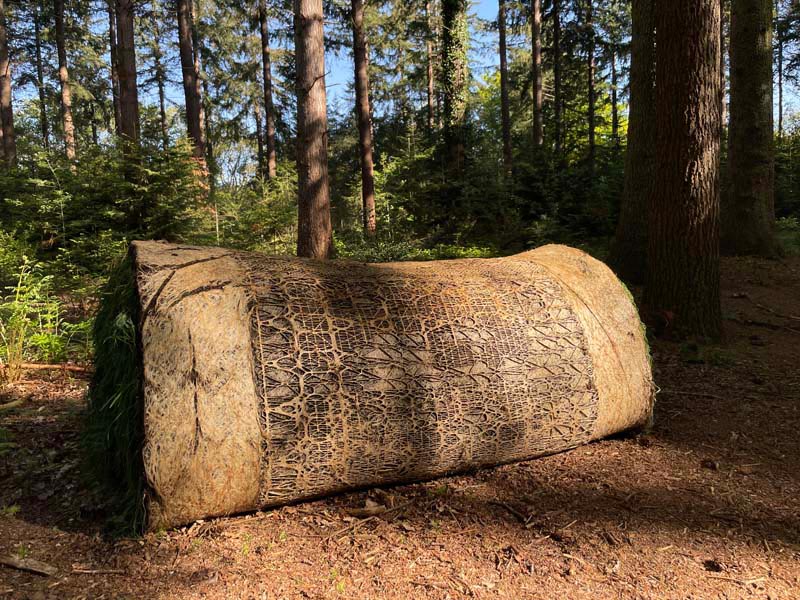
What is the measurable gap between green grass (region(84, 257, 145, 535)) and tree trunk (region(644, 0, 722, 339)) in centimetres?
472

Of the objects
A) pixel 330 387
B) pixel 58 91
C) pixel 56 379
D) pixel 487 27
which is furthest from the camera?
pixel 58 91

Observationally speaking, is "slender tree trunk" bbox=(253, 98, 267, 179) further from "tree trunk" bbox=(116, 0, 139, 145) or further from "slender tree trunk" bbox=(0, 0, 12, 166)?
"tree trunk" bbox=(116, 0, 139, 145)

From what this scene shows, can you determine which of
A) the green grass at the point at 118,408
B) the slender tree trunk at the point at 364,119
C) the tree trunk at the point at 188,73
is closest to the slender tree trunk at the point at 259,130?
the tree trunk at the point at 188,73

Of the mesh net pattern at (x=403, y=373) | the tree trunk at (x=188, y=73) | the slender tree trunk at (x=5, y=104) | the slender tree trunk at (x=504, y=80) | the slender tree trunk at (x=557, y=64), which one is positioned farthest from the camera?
the slender tree trunk at (x=557, y=64)

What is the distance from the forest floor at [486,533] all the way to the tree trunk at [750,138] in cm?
627

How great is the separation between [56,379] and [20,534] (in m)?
2.52

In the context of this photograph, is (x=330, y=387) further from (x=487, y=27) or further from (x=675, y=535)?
(x=487, y=27)

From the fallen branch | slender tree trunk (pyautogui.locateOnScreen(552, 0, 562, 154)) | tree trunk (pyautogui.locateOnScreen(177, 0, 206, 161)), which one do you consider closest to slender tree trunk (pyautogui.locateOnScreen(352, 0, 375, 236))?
tree trunk (pyautogui.locateOnScreen(177, 0, 206, 161))

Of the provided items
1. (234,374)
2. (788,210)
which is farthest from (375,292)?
(788,210)

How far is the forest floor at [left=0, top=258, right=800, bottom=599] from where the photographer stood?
207cm

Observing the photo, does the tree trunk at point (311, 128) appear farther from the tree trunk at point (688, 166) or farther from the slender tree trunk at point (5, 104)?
the slender tree trunk at point (5, 104)

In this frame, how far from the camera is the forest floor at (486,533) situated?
2.07m

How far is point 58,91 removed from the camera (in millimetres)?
27938

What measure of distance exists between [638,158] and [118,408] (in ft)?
23.6
